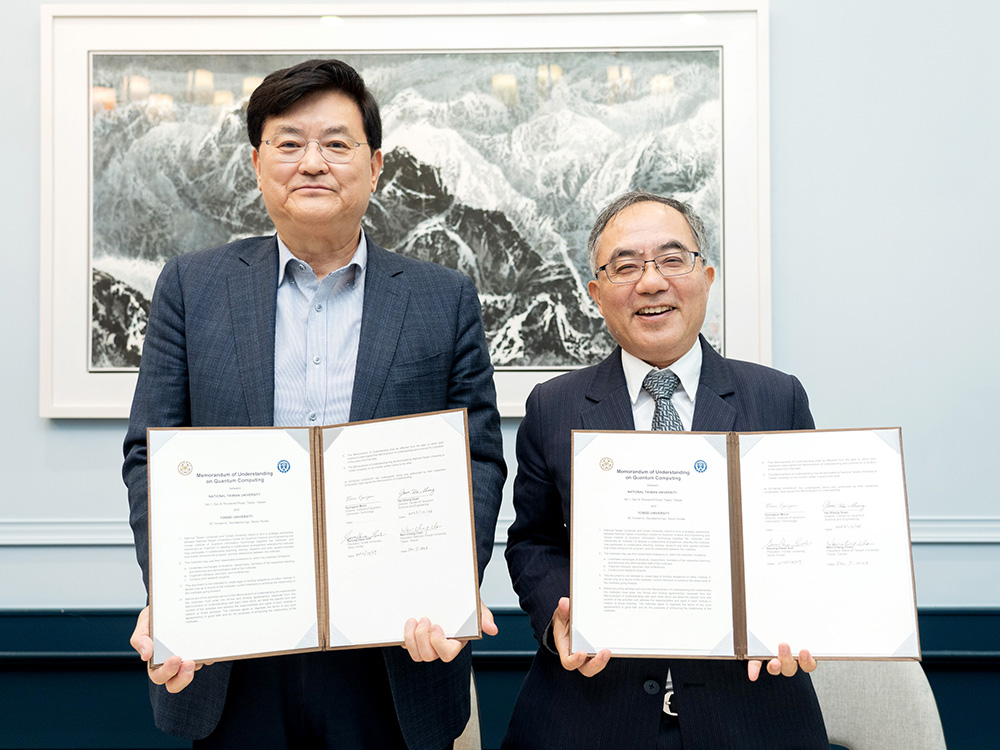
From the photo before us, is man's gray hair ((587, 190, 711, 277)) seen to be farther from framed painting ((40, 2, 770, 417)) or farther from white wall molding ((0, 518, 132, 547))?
white wall molding ((0, 518, 132, 547))

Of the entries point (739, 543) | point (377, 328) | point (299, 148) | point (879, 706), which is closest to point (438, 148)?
point (299, 148)

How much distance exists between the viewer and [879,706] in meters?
1.89

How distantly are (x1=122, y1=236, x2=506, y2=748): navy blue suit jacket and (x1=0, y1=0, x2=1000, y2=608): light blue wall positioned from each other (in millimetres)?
1007

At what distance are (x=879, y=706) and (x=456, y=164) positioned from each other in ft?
6.39

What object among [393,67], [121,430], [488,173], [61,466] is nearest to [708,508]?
[488,173]

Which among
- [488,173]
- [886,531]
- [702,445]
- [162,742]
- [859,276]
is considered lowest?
[162,742]

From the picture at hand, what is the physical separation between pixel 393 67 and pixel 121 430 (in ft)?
4.86

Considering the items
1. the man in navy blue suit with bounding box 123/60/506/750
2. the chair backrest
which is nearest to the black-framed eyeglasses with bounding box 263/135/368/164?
the man in navy blue suit with bounding box 123/60/506/750

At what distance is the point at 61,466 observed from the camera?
2.49 m

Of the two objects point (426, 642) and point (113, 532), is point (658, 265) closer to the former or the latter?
point (426, 642)

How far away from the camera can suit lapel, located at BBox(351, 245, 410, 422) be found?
55.0 inches

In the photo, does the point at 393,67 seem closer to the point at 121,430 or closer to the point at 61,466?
the point at 121,430

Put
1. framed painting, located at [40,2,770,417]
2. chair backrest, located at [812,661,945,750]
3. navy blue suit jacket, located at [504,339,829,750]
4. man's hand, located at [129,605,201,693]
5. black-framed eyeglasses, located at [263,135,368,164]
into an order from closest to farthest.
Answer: man's hand, located at [129,605,201,693], navy blue suit jacket, located at [504,339,829,750], black-framed eyeglasses, located at [263,135,368,164], chair backrest, located at [812,661,945,750], framed painting, located at [40,2,770,417]

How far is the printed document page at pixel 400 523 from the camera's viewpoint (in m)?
1.27
